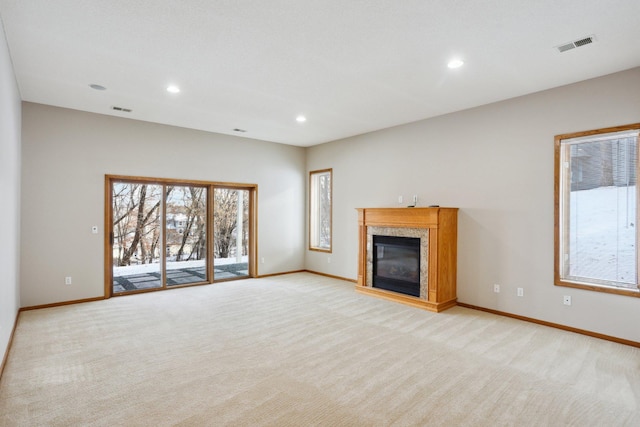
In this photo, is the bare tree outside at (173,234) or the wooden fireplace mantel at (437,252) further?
the bare tree outside at (173,234)

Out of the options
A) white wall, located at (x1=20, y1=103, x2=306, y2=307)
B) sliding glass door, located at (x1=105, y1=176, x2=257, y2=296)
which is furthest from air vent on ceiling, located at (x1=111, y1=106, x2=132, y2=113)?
sliding glass door, located at (x1=105, y1=176, x2=257, y2=296)

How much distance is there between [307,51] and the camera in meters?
3.19

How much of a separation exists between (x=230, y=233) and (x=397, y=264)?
339cm

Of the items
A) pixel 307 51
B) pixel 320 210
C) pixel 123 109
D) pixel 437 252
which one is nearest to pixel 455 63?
pixel 307 51

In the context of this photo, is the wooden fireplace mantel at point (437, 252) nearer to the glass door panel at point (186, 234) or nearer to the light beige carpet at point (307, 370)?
the light beige carpet at point (307, 370)

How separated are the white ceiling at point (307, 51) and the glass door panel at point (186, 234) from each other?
6.00 ft

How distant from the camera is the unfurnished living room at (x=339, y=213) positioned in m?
2.56

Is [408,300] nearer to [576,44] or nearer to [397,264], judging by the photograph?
[397,264]

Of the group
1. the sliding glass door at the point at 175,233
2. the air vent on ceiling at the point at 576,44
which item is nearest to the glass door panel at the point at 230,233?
the sliding glass door at the point at 175,233

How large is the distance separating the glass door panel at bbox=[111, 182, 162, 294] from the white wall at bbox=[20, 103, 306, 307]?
0.27 metres

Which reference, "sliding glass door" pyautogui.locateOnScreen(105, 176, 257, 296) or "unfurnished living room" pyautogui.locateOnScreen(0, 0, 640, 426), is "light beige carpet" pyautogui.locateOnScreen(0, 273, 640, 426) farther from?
"sliding glass door" pyautogui.locateOnScreen(105, 176, 257, 296)

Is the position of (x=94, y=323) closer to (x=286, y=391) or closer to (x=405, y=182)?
(x=286, y=391)

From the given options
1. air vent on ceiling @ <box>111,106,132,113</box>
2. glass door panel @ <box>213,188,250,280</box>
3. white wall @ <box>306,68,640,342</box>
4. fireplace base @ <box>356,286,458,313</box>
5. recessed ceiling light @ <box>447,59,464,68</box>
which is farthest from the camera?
glass door panel @ <box>213,188,250,280</box>

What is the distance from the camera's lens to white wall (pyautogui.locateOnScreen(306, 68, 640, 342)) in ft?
12.2
